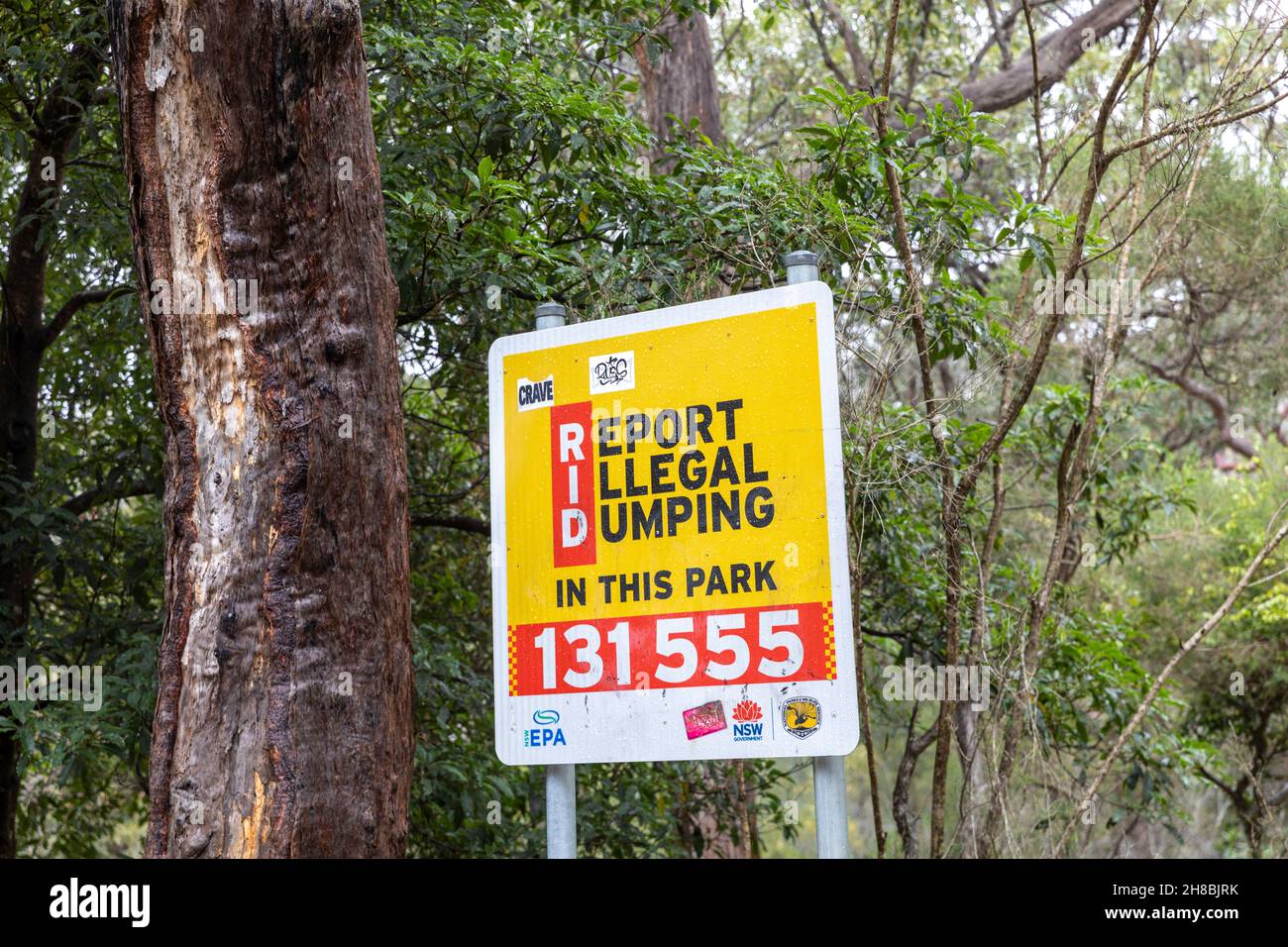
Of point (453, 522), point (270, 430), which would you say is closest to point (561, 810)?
point (270, 430)

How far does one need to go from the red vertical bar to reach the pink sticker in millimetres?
451

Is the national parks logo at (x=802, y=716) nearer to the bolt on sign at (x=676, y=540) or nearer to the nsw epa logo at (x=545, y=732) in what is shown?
the bolt on sign at (x=676, y=540)

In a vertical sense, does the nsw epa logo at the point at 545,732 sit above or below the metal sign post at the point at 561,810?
above

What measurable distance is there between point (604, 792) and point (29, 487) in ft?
10.1

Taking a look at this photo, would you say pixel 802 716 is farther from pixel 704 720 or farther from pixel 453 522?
pixel 453 522

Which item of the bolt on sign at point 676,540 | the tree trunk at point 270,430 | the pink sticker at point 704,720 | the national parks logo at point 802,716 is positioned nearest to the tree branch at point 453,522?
the bolt on sign at point 676,540

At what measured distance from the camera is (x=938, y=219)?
492cm

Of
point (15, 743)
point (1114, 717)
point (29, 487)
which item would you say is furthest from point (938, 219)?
point (15, 743)

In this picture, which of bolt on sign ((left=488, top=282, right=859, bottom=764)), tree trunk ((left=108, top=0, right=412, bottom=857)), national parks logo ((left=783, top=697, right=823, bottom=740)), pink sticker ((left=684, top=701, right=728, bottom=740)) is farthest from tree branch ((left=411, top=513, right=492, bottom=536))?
national parks logo ((left=783, top=697, right=823, bottom=740))

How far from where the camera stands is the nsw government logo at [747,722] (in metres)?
2.79

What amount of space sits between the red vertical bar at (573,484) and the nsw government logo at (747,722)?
0.52 meters

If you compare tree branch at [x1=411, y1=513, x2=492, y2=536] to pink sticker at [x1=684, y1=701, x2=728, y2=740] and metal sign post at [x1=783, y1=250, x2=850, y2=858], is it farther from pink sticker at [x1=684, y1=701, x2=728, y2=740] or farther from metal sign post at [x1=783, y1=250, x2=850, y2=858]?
metal sign post at [x1=783, y1=250, x2=850, y2=858]

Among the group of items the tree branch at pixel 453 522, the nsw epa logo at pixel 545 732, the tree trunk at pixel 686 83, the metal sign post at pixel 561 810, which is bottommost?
the metal sign post at pixel 561 810

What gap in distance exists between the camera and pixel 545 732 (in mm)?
3061
